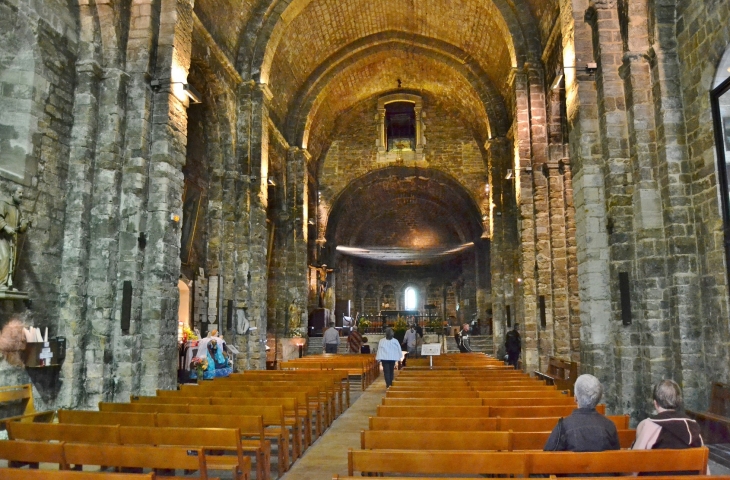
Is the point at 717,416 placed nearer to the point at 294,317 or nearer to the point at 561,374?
the point at 561,374

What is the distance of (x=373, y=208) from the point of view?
34.2 m

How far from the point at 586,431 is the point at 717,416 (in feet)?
14.0

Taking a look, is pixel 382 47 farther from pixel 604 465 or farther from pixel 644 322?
pixel 604 465

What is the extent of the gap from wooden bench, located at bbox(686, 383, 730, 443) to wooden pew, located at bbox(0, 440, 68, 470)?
22.9 ft

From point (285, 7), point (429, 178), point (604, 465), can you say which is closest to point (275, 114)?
point (285, 7)

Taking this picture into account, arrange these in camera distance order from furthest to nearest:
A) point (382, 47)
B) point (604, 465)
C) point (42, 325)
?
point (382, 47)
point (42, 325)
point (604, 465)

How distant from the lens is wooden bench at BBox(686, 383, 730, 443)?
22.1 ft

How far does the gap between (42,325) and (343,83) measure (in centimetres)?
1853

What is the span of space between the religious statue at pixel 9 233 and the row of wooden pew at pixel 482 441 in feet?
18.2

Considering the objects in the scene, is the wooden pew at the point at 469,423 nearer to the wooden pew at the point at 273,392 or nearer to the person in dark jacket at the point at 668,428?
the person in dark jacket at the point at 668,428

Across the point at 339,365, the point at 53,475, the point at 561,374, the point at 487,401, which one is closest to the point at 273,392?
the point at 487,401

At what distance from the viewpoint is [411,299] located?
38281 mm

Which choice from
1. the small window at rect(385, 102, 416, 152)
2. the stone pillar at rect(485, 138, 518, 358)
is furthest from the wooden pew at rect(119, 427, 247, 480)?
the small window at rect(385, 102, 416, 152)

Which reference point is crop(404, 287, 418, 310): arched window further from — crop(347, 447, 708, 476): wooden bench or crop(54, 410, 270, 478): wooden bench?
crop(347, 447, 708, 476): wooden bench
